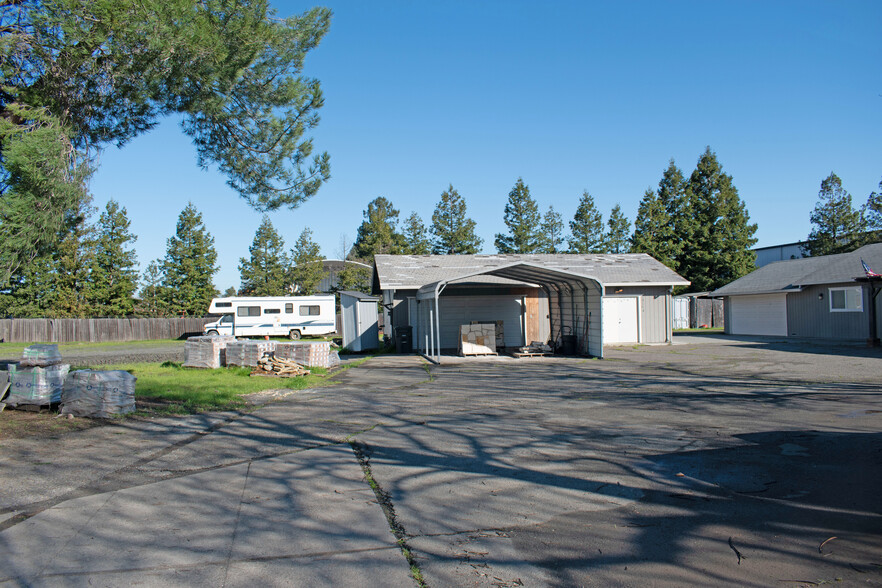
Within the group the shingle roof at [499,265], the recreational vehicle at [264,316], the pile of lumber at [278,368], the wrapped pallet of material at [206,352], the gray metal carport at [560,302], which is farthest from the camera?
the recreational vehicle at [264,316]

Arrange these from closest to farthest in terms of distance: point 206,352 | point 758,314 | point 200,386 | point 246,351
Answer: point 200,386 → point 246,351 → point 206,352 → point 758,314

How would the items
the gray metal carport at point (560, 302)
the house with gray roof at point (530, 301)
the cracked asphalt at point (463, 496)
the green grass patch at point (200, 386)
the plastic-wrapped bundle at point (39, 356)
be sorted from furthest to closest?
the house with gray roof at point (530, 301)
the gray metal carport at point (560, 302)
the green grass patch at point (200, 386)
the plastic-wrapped bundle at point (39, 356)
the cracked asphalt at point (463, 496)

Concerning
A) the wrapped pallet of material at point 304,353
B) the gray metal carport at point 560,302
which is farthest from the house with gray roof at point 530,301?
the wrapped pallet of material at point 304,353

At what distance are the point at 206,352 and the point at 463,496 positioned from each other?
1272cm

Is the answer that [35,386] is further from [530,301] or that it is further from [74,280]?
[74,280]

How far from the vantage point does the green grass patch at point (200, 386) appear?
400 inches

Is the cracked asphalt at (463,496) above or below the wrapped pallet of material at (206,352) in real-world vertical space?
below

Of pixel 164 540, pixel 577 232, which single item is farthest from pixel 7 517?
pixel 577 232

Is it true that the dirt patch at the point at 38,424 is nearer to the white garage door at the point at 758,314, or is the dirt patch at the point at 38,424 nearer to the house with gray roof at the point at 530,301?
the house with gray roof at the point at 530,301

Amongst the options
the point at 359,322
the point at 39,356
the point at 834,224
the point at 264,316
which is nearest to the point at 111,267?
Answer: the point at 264,316

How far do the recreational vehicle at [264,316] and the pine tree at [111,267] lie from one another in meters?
8.05

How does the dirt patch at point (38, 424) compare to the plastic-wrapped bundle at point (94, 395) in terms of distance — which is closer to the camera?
the dirt patch at point (38, 424)

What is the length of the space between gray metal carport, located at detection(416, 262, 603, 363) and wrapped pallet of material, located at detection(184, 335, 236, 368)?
6.28 meters

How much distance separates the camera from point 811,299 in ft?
81.9
